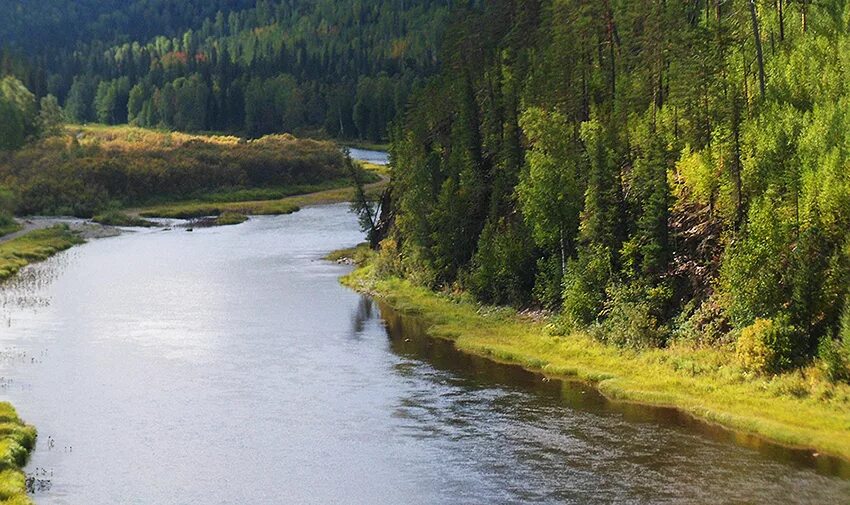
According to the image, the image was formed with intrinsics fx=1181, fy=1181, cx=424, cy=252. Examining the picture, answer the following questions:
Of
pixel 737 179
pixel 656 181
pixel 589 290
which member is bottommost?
pixel 589 290

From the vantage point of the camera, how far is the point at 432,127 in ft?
372

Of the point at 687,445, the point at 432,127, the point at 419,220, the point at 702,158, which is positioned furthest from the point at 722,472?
the point at 432,127

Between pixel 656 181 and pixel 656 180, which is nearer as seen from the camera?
pixel 656 181

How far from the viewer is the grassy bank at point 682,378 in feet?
178

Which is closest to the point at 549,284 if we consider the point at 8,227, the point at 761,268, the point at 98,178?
the point at 761,268

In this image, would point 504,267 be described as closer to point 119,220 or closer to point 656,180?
point 656,180

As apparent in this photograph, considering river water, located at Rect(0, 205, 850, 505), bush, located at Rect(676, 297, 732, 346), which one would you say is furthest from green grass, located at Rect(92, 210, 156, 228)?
bush, located at Rect(676, 297, 732, 346)

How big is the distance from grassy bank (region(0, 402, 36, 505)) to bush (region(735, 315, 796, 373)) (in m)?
35.3

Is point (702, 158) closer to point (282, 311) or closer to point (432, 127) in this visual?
point (282, 311)

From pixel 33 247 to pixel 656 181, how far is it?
7835cm

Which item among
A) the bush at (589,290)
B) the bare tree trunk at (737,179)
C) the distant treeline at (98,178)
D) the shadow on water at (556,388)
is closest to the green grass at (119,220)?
the distant treeline at (98,178)

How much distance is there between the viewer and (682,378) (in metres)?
63.4

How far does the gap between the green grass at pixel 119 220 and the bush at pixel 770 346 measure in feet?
363

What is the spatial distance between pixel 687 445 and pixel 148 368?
3359cm
